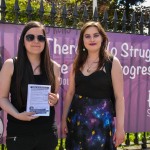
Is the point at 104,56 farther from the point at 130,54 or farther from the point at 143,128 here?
the point at 143,128

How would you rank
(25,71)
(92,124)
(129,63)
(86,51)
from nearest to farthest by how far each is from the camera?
1. (25,71)
2. (92,124)
3. (86,51)
4. (129,63)

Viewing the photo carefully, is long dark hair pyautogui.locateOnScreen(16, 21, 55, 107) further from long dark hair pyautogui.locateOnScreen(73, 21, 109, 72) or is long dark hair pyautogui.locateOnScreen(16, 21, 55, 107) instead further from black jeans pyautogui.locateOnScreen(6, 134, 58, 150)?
long dark hair pyautogui.locateOnScreen(73, 21, 109, 72)

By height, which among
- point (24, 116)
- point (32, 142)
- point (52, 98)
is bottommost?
point (32, 142)

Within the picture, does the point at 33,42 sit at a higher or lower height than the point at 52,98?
higher

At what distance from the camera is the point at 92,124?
11.0 ft

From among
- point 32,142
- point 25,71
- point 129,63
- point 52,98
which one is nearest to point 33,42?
point 25,71

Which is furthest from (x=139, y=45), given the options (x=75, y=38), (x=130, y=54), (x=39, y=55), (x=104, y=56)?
(x=39, y=55)

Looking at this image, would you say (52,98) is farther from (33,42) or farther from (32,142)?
(33,42)

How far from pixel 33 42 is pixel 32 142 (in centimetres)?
87

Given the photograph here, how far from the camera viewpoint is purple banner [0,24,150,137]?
473 centimetres

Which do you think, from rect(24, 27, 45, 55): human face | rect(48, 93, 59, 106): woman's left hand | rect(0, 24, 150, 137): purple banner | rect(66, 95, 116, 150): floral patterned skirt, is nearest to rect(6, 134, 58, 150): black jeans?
rect(48, 93, 59, 106): woman's left hand

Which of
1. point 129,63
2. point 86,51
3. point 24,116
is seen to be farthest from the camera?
point 129,63

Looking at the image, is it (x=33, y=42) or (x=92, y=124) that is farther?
(x=92, y=124)

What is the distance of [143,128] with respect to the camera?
5.54 metres
